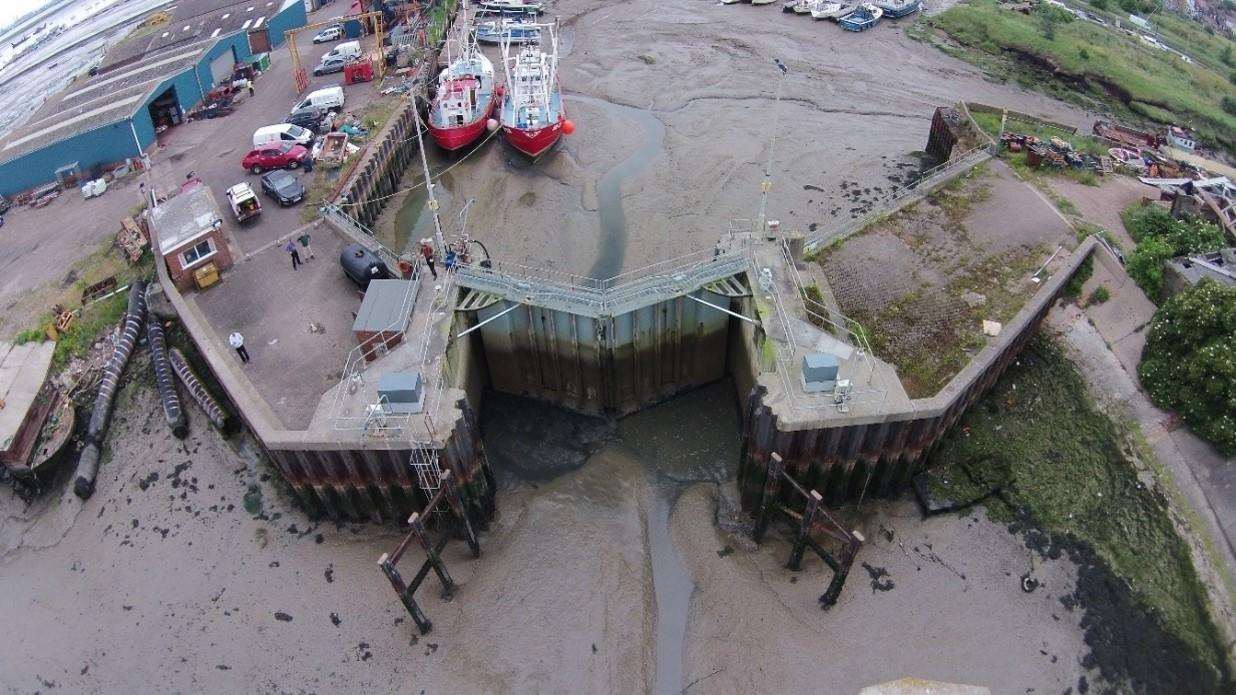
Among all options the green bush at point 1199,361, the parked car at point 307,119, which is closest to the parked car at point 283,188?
the parked car at point 307,119

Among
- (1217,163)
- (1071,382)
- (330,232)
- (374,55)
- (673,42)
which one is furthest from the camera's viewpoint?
(673,42)

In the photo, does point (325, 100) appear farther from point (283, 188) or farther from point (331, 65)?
point (283, 188)

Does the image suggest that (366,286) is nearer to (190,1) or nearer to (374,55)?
(374,55)

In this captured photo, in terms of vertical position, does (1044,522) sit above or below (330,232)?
below

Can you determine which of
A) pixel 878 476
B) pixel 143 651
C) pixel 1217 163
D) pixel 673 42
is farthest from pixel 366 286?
pixel 1217 163

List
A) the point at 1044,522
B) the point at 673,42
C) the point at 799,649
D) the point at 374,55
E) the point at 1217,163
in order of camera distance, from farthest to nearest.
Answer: the point at 673,42 < the point at 374,55 < the point at 1217,163 < the point at 1044,522 < the point at 799,649

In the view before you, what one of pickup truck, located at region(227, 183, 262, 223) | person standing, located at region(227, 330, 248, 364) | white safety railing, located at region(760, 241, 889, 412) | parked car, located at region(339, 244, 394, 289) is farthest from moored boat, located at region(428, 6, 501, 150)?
white safety railing, located at region(760, 241, 889, 412)

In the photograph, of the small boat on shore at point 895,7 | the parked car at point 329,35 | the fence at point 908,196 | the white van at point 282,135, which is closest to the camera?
the fence at point 908,196

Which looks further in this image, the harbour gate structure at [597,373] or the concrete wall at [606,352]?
the concrete wall at [606,352]

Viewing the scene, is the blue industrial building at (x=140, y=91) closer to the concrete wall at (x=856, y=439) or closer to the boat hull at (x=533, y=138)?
the boat hull at (x=533, y=138)
